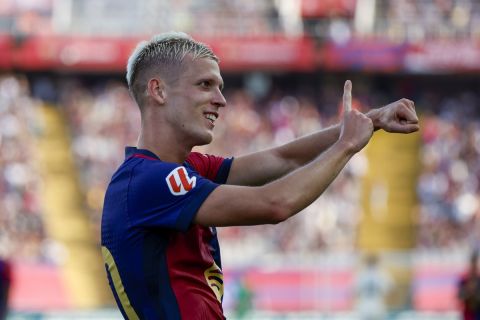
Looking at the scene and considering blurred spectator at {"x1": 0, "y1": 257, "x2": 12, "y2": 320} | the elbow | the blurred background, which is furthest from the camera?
the blurred background

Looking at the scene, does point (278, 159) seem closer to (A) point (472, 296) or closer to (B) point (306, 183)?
(B) point (306, 183)

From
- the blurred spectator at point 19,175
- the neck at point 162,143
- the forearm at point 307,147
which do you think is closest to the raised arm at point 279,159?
the forearm at point 307,147

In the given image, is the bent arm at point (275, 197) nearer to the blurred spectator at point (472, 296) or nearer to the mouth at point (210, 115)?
the mouth at point (210, 115)

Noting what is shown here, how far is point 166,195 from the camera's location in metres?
3.30

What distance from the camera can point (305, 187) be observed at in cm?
322

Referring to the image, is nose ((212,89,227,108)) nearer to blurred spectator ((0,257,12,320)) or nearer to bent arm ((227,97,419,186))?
bent arm ((227,97,419,186))

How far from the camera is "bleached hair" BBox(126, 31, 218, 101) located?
354 centimetres

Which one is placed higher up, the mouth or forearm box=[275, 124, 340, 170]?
the mouth

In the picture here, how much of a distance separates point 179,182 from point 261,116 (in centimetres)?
1937

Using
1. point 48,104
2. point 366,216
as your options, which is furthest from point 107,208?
point 48,104

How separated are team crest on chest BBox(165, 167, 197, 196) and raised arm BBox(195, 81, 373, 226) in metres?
0.08

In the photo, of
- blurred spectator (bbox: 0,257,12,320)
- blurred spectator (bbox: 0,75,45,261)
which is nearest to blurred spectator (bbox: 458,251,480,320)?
blurred spectator (bbox: 0,257,12,320)

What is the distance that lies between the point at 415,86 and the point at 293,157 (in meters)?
19.2

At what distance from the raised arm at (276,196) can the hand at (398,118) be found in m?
0.35
